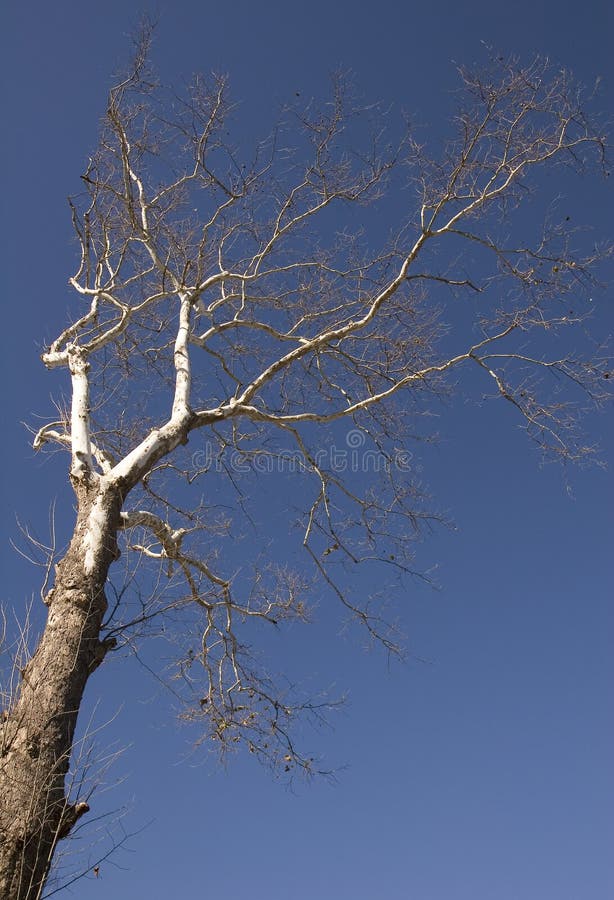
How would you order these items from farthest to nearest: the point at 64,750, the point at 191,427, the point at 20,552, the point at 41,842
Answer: the point at 191,427, the point at 20,552, the point at 64,750, the point at 41,842

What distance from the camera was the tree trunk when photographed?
302cm

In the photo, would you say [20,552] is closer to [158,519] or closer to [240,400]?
[158,519]

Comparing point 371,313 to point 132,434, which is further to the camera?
point 132,434

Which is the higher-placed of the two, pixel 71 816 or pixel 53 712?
pixel 53 712

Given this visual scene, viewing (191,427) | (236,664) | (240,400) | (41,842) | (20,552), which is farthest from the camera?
(236,664)

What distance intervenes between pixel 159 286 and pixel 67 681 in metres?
3.70

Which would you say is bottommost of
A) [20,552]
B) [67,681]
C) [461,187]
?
[67,681]

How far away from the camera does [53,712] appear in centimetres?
339

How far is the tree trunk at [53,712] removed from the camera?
3020 millimetres

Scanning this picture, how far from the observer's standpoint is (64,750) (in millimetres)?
3350

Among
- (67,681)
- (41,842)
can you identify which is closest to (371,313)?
(67,681)

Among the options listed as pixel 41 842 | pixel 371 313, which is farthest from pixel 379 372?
pixel 41 842

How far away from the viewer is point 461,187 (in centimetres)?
549

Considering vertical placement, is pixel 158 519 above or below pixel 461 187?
below
